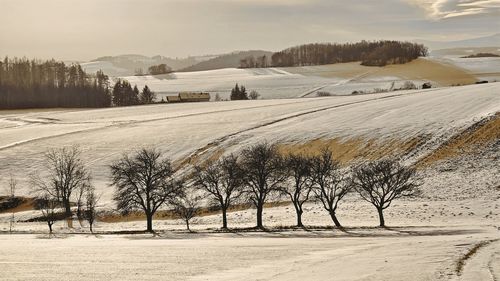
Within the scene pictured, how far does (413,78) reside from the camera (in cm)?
15550

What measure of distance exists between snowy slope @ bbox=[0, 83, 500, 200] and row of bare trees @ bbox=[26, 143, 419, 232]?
609 centimetres

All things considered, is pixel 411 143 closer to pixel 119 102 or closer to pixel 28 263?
pixel 28 263

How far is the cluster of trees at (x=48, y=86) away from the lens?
148m

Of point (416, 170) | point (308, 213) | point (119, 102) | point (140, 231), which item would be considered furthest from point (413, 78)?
point (140, 231)

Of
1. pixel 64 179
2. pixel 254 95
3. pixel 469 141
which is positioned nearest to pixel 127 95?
pixel 254 95

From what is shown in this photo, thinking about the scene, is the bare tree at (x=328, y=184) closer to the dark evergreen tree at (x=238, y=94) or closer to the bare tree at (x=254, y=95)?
the bare tree at (x=254, y=95)

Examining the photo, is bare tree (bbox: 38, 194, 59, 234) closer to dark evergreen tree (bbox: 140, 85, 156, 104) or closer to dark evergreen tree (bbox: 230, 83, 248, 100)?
dark evergreen tree (bbox: 230, 83, 248, 100)

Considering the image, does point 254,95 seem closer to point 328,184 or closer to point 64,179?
point 64,179

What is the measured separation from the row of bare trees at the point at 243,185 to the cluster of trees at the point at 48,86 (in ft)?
300

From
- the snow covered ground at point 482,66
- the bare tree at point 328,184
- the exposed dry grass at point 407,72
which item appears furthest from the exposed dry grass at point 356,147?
the snow covered ground at point 482,66

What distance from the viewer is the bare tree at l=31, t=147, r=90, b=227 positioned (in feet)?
189

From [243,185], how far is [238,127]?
35.5 metres

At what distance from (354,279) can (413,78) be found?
464 ft

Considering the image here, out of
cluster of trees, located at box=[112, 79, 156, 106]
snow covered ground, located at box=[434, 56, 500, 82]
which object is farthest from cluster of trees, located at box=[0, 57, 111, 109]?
snow covered ground, located at box=[434, 56, 500, 82]
